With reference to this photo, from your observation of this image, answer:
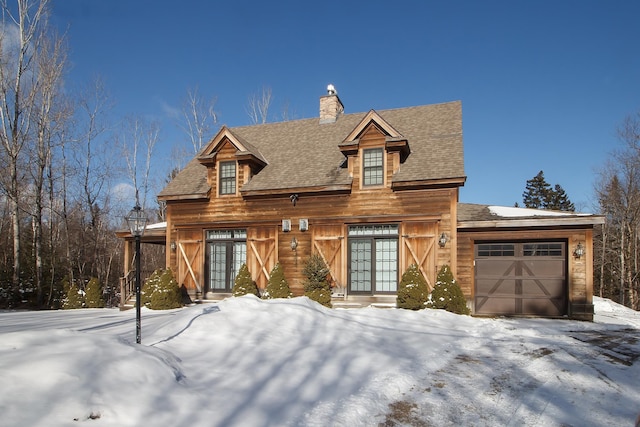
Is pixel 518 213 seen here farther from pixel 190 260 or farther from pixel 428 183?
pixel 190 260

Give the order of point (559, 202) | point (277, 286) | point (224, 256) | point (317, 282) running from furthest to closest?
1. point (559, 202)
2. point (224, 256)
3. point (277, 286)
4. point (317, 282)

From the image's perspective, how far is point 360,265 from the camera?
1436 cm

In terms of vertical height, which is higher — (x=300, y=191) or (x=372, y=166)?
(x=372, y=166)

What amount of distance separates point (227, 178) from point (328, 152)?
160 inches

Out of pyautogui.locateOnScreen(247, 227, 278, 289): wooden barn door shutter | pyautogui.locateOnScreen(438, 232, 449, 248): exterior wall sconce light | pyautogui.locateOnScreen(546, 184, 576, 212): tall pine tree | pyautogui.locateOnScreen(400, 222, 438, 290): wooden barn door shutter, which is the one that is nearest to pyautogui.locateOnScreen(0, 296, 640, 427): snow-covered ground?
pyautogui.locateOnScreen(400, 222, 438, 290): wooden barn door shutter

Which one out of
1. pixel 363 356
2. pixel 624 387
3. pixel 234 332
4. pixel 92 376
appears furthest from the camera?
pixel 234 332

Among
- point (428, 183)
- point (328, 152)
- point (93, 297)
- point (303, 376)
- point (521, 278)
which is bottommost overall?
point (93, 297)

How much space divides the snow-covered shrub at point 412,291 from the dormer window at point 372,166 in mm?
3328

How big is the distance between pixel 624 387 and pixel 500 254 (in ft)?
26.6

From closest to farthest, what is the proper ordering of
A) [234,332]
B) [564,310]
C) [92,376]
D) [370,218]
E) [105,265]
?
[92,376]
[234,332]
[564,310]
[370,218]
[105,265]

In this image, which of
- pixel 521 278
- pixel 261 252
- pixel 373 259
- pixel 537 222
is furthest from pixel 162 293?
pixel 537 222

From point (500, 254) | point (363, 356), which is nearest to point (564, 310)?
point (500, 254)

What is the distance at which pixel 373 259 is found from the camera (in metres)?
14.2

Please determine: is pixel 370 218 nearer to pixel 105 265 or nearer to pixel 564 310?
pixel 564 310
